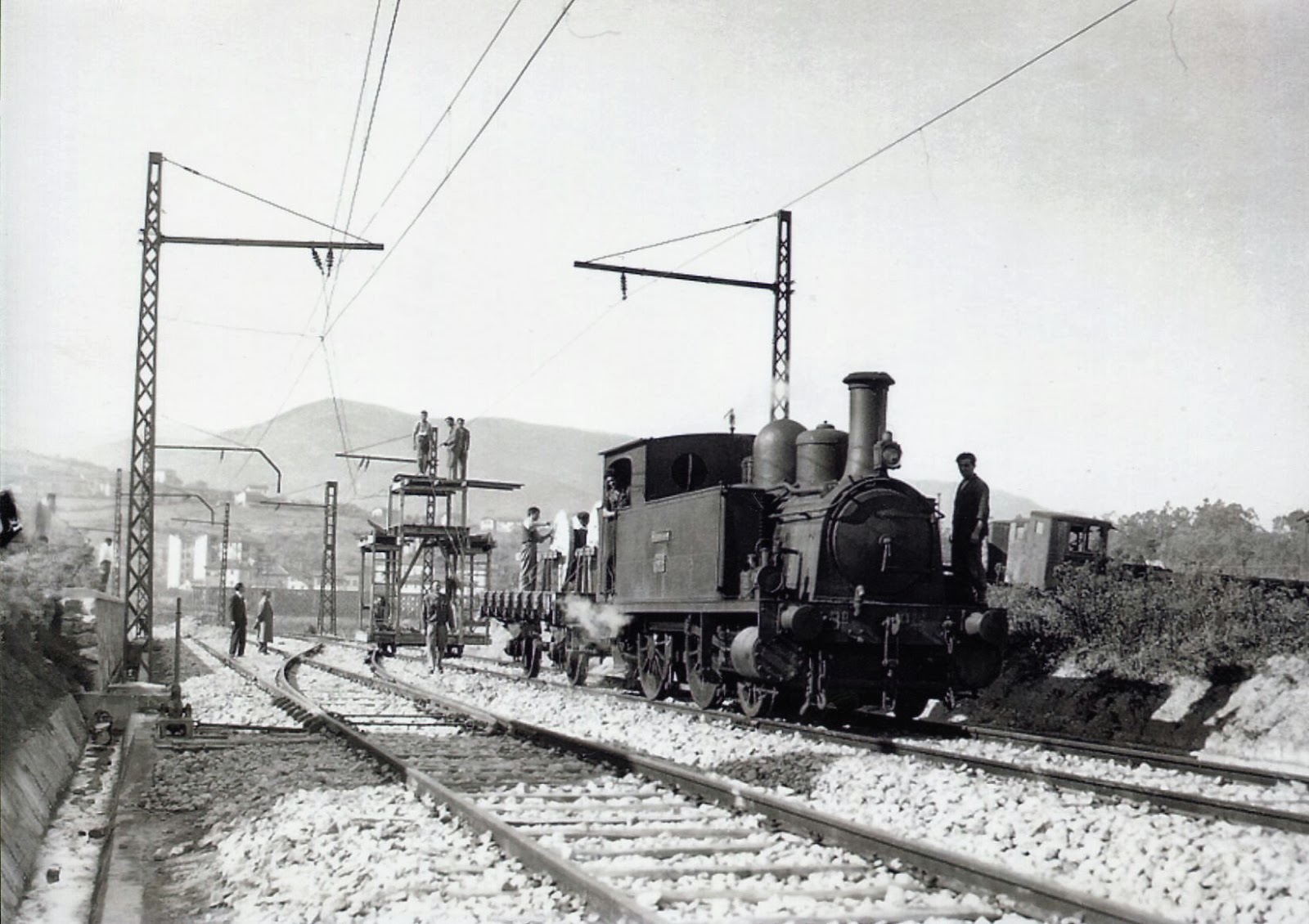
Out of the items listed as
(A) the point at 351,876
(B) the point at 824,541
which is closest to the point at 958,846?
(A) the point at 351,876

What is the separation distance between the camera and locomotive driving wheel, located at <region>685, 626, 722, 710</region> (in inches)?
532

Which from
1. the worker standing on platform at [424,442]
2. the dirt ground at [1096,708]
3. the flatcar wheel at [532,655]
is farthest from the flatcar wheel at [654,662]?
the worker standing on platform at [424,442]

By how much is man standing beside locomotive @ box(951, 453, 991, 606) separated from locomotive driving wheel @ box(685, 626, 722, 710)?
2807mm

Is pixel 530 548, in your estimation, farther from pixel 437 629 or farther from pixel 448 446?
pixel 448 446

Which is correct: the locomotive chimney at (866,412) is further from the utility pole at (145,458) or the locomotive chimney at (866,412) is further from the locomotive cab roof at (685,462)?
the utility pole at (145,458)

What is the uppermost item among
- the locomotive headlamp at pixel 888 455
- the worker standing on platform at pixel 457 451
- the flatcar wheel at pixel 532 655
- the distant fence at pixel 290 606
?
the worker standing on platform at pixel 457 451

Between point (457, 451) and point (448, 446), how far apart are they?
0.93 feet

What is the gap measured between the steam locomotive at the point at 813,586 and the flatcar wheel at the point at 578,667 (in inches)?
127

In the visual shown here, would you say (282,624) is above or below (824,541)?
below

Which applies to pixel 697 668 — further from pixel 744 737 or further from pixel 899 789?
pixel 899 789

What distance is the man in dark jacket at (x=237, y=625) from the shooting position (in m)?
27.2

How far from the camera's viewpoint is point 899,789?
808 centimetres

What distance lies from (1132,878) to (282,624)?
211 feet

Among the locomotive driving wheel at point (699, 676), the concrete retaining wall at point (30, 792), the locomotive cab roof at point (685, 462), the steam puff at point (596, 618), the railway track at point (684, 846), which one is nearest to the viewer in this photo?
the railway track at point (684, 846)
